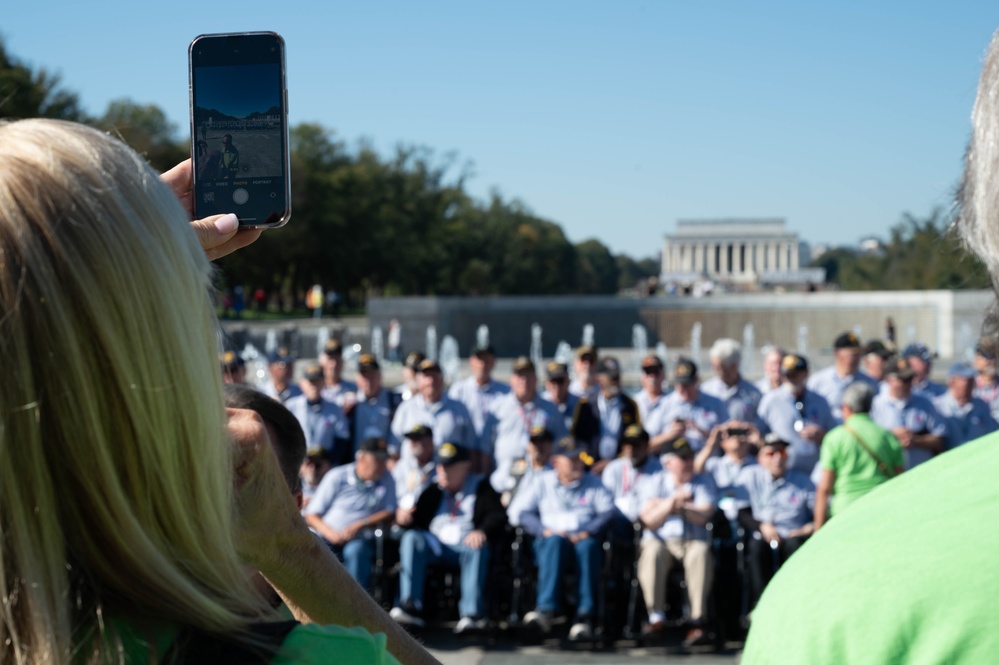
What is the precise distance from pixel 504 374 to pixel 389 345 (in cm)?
677

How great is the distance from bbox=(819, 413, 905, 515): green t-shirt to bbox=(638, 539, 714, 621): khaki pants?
103 centimetres

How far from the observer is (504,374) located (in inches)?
894

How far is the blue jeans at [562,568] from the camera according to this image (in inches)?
310

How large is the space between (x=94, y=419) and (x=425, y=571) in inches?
289

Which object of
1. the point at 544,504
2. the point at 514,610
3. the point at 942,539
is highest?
the point at 942,539

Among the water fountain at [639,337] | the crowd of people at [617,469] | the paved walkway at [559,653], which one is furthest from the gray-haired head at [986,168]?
the water fountain at [639,337]

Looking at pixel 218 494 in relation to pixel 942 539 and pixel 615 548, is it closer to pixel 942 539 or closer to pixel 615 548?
pixel 942 539

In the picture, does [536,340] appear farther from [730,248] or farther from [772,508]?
[730,248]

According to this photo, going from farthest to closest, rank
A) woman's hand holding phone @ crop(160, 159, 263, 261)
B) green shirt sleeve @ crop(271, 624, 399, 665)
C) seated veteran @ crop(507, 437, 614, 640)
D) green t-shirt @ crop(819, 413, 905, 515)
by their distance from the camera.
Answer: seated veteran @ crop(507, 437, 614, 640) < green t-shirt @ crop(819, 413, 905, 515) < woman's hand holding phone @ crop(160, 159, 263, 261) < green shirt sleeve @ crop(271, 624, 399, 665)

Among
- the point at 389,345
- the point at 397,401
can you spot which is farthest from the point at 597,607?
the point at 389,345

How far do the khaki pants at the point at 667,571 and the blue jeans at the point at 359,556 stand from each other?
6.45 feet

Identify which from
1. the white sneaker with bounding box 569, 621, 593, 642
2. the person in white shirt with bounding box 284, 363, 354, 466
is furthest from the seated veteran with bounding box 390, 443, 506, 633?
the person in white shirt with bounding box 284, 363, 354, 466

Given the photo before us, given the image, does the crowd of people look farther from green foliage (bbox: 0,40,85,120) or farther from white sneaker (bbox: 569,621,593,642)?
green foliage (bbox: 0,40,85,120)

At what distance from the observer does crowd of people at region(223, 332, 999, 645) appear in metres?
7.87
